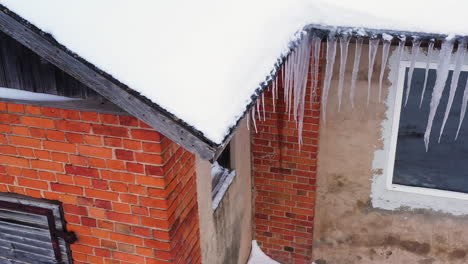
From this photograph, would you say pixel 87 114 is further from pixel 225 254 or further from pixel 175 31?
pixel 225 254

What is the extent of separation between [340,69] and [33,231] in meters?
2.95

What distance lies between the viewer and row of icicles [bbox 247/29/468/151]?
334 cm

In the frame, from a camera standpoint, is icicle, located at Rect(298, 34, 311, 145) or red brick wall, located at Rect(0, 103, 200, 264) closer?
red brick wall, located at Rect(0, 103, 200, 264)

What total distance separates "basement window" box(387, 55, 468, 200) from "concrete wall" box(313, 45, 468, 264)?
190 millimetres

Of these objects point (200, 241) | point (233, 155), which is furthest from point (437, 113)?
point (200, 241)

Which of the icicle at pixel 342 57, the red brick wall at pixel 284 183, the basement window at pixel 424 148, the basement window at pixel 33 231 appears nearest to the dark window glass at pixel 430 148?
the basement window at pixel 424 148

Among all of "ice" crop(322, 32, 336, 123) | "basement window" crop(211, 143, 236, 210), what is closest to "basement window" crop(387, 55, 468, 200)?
"ice" crop(322, 32, 336, 123)

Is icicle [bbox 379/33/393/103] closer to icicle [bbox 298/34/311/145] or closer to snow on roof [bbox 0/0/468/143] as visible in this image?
snow on roof [bbox 0/0/468/143]

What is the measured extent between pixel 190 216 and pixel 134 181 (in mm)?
610

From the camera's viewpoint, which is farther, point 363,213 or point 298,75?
point 363,213

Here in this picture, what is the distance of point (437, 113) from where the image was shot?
14.2 ft

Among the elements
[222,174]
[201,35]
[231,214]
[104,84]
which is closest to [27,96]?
[104,84]

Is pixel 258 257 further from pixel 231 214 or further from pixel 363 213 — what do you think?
pixel 363 213

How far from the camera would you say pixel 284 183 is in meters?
5.02
